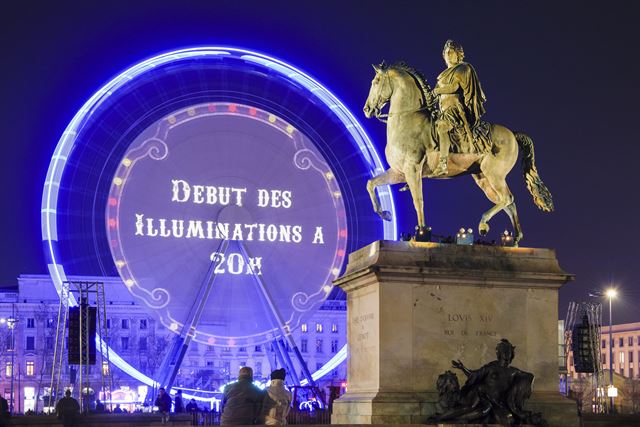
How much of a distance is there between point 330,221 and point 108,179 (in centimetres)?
895

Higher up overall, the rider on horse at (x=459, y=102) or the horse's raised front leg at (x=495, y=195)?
the rider on horse at (x=459, y=102)

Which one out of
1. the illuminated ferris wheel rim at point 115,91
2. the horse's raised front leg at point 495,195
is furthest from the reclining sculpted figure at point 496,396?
the illuminated ferris wheel rim at point 115,91

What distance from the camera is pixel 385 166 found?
151 ft

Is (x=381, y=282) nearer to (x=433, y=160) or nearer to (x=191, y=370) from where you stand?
(x=433, y=160)

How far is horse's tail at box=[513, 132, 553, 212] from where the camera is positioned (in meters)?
18.2

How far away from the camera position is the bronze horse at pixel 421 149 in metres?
17.2

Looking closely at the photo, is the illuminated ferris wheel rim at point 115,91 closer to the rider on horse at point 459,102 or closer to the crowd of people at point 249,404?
the rider on horse at point 459,102

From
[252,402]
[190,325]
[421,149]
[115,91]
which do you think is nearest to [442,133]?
[421,149]

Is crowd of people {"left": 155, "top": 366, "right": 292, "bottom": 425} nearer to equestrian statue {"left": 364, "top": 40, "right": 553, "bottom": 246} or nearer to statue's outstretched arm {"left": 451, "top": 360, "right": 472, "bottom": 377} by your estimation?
statue's outstretched arm {"left": 451, "top": 360, "right": 472, "bottom": 377}

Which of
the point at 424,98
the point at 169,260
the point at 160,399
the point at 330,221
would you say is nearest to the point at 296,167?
the point at 330,221

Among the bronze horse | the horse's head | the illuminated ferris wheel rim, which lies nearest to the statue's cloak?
the bronze horse

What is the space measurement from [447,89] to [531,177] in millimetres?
2254

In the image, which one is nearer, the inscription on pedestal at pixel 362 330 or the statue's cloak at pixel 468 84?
the inscription on pedestal at pixel 362 330

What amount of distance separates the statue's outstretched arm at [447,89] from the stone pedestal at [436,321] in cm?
268
